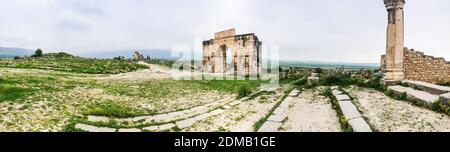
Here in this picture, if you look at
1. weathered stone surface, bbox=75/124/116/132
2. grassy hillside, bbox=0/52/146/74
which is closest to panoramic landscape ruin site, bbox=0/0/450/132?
weathered stone surface, bbox=75/124/116/132

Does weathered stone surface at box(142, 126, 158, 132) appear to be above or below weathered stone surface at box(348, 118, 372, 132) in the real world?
below

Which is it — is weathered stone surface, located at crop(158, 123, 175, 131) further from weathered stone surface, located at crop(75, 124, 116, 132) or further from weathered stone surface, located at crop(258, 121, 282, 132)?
weathered stone surface, located at crop(258, 121, 282, 132)

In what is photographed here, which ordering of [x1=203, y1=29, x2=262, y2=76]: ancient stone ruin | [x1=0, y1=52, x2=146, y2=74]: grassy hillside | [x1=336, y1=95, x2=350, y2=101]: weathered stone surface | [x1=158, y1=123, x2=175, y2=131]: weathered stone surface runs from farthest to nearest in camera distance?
[x1=203, y1=29, x2=262, y2=76]: ancient stone ruin < [x1=0, y1=52, x2=146, y2=74]: grassy hillside < [x1=336, y1=95, x2=350, y2=101]: weathered stone surface < [x1=158, y1=123, x2=175, y2=131]: weathered stone surface

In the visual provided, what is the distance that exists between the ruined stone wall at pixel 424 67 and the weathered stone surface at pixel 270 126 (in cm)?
871

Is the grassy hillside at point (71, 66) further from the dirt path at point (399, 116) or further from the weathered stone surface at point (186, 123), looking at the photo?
the dirt path at point (399, 116)

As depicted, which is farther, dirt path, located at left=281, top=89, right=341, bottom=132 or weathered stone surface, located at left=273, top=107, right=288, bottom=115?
weathered stone surface, located at left=273, top=107, right=288, bottom=115

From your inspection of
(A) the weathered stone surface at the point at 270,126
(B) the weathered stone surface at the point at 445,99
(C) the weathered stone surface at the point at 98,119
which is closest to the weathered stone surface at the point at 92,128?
(C) the weathered stone surface at the point at 98,119

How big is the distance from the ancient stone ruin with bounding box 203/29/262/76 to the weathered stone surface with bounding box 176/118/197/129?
1470 centimetres

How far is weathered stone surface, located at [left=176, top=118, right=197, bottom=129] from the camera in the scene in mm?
7543

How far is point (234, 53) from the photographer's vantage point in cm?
2436

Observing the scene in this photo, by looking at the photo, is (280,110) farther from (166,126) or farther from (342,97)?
(166,126)

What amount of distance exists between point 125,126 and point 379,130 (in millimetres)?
5498

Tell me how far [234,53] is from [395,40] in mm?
13451

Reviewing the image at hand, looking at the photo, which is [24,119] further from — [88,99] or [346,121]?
[346,121]
